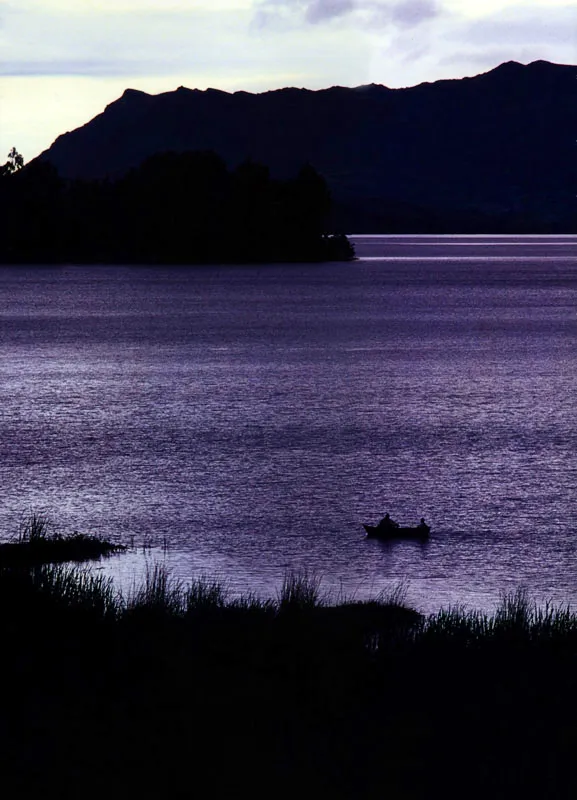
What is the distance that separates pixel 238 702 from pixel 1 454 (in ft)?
76.1

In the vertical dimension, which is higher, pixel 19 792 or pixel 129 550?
pixel 19 792

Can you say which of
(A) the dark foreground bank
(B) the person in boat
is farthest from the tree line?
(A) the dark foreground bank

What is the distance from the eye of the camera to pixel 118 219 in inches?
7692

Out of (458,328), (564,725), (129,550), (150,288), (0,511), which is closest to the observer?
(564,725)

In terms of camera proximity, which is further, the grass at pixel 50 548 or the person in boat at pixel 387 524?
the person in boat at pixel 387 524

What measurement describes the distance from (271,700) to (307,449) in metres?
23.3

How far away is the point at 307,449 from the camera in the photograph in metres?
33.2

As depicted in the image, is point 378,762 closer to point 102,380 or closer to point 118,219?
point 102,380

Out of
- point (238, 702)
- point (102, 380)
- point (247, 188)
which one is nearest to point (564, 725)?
point (238, 702)

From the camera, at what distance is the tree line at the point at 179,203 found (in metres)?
183

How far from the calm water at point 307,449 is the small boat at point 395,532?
0.23 metres

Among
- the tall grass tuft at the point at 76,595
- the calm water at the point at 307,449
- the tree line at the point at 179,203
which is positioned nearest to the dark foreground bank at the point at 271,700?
the tall grass tuft at the point at 76,595

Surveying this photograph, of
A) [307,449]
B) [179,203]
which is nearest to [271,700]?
[307,449]

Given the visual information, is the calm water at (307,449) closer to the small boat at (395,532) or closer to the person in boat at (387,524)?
the small boat at (395,532)
